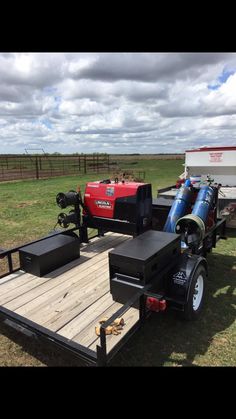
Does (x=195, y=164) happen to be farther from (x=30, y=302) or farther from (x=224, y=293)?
(x=30, y=302)

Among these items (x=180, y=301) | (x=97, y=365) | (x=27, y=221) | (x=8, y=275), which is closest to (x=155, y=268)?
(x=180, y=301)

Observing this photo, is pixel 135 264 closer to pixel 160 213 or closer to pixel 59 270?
pixel 59 270

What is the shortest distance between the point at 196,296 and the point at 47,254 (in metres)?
2.02

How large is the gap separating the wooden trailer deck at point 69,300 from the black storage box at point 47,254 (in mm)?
90

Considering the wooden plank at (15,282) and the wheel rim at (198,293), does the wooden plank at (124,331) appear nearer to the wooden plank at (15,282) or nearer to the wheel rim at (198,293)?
the wheel rim at (198,293)

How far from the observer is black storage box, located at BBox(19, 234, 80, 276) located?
12.4ft

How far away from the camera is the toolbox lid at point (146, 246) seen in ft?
9.73

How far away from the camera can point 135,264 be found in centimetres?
288

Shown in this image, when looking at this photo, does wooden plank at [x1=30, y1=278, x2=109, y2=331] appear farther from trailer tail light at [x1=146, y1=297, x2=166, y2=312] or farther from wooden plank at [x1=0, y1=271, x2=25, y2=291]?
wooden plank at [x1=0, y1=271, x2=25, y2=291]

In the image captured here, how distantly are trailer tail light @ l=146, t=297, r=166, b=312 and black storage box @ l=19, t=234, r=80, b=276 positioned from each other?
1.63 metres

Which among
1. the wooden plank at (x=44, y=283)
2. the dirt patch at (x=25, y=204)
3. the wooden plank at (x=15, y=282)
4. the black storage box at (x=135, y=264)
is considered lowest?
the dirt patch at (x=25, y=204)

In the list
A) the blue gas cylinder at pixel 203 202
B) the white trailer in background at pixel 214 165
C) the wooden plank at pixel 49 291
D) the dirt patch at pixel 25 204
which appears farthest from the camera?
the dirt patch at pixel 25 204

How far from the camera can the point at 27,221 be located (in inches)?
331

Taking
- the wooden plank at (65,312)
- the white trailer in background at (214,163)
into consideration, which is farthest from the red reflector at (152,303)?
the white trailer in background at (214,163)
